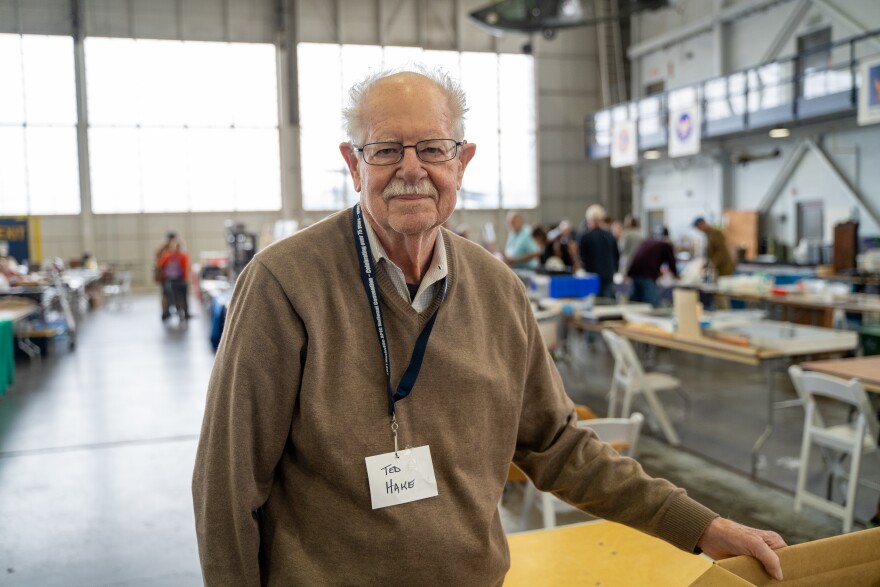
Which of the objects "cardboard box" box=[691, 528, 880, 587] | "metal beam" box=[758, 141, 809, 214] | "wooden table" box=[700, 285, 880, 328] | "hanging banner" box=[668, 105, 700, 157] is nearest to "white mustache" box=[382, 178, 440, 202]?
"cardboard box" box=[691, 528, 880, 587]

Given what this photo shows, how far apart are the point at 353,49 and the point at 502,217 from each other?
616 centimetres

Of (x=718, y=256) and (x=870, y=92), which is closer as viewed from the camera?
(x=870, y=92)

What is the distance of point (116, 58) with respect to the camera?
731 inches

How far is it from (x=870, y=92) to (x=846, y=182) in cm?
365

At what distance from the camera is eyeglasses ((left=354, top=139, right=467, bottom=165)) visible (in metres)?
1.25

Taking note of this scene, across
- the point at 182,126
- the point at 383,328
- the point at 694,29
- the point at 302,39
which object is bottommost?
the point at 383,328

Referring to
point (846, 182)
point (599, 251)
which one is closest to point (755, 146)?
point (846, 182)

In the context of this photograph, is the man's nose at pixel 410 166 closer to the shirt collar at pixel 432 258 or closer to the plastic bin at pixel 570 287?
the shirt collar at pixel 432 258

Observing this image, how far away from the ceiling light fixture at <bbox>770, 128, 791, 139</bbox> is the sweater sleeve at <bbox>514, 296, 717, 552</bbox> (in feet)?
44.2

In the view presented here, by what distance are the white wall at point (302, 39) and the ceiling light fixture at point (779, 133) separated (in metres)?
7.62

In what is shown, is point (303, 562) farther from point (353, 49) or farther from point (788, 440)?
point (353, 49)

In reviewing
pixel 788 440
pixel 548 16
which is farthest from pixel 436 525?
pixel 548 16

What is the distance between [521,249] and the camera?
30.5ft

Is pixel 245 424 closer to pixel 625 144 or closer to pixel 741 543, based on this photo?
pixel 741 543
